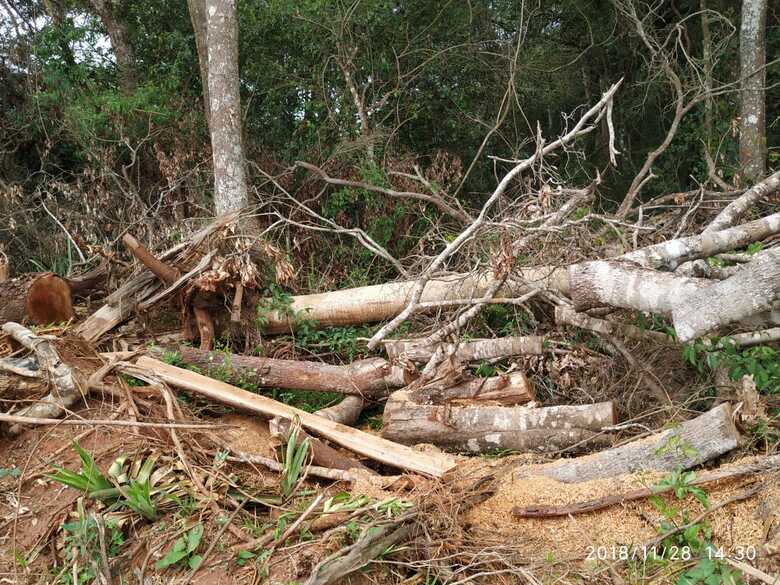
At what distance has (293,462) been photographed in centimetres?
375

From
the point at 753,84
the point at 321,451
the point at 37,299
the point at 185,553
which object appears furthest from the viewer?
the point at 753,84

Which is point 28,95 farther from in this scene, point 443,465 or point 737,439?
point 737,439

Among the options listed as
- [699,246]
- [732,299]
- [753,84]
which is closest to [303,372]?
[699,246]

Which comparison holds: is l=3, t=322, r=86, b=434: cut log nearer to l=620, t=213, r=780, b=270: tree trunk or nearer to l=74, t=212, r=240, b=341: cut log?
l=74, t=212, r=240, b=341: cut log

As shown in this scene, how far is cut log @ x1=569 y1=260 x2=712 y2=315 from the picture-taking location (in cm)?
340

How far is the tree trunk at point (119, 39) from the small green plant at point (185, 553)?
25.5 ft

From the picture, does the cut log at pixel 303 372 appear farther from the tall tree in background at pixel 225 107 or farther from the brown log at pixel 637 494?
the tall tree in background at pixel 225 107

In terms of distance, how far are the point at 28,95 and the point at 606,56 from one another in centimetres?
911

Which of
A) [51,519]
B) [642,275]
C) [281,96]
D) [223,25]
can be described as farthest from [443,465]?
[281,96]

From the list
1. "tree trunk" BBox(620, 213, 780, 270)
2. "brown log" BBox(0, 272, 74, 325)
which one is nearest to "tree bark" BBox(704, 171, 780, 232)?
"tree trunk" BBox(620, 213, 780, 270)

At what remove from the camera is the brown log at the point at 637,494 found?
3158 millimetres

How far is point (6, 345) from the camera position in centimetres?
484

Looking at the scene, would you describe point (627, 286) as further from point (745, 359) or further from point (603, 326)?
point (603, 326)

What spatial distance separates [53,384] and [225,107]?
3.68 metres
